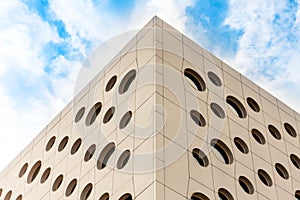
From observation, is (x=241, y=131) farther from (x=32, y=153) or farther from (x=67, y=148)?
(x=32, y=153)

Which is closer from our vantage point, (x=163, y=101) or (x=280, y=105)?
(x=163, y=101)

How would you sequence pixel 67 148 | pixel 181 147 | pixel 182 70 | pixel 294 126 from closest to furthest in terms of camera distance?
pixel 181 147
pixel 182 70
pixel 67 148
pixel 294 126

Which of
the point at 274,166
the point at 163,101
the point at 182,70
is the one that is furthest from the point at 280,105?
the point at 163,101

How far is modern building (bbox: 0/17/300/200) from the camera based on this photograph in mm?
17609

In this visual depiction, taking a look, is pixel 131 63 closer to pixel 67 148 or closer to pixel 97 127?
pixel 97 127

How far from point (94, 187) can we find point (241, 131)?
502 centimetres

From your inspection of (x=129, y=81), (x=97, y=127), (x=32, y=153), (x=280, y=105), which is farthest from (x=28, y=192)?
(x=280, y=105)

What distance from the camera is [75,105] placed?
2311cm

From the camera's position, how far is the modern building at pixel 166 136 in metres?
17.6

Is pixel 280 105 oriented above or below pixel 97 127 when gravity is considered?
above

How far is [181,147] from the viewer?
59.0 ft

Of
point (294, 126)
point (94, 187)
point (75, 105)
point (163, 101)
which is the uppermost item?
point (294, 126)

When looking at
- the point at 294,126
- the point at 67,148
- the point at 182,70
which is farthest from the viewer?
the point at 294,126

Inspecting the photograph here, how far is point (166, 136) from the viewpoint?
17812 millimetres
